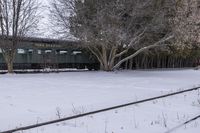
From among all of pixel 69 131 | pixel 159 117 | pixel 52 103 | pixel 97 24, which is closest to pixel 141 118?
pixel 159 117

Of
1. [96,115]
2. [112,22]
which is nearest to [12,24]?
[112,22]

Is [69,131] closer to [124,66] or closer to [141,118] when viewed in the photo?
[141,118]

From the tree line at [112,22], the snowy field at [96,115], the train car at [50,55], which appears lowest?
the snowy field at [96,115]

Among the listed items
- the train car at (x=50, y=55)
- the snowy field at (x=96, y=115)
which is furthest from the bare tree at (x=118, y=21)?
the snowy field at (x=96, y=115)

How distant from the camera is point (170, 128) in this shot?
8133 mm

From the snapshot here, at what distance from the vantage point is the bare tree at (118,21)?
90.8 feet

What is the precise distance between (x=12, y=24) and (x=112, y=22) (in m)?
7.23

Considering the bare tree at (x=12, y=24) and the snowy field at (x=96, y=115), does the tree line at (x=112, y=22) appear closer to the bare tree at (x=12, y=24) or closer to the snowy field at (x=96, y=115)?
the bare tree at (x=12, y=24)

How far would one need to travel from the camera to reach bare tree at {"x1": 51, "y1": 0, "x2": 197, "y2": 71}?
27.7 meters

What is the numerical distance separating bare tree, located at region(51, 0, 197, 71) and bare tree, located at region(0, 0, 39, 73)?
130 inches

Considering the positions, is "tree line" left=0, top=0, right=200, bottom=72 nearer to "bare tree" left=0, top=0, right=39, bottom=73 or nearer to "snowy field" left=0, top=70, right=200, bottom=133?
"bare tree" left=0, top=0, right=39, bottom=73

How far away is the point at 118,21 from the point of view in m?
27.9

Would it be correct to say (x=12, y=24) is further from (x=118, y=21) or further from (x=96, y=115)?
(x=96, y=115)

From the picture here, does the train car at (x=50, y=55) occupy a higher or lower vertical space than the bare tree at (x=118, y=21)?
lower
